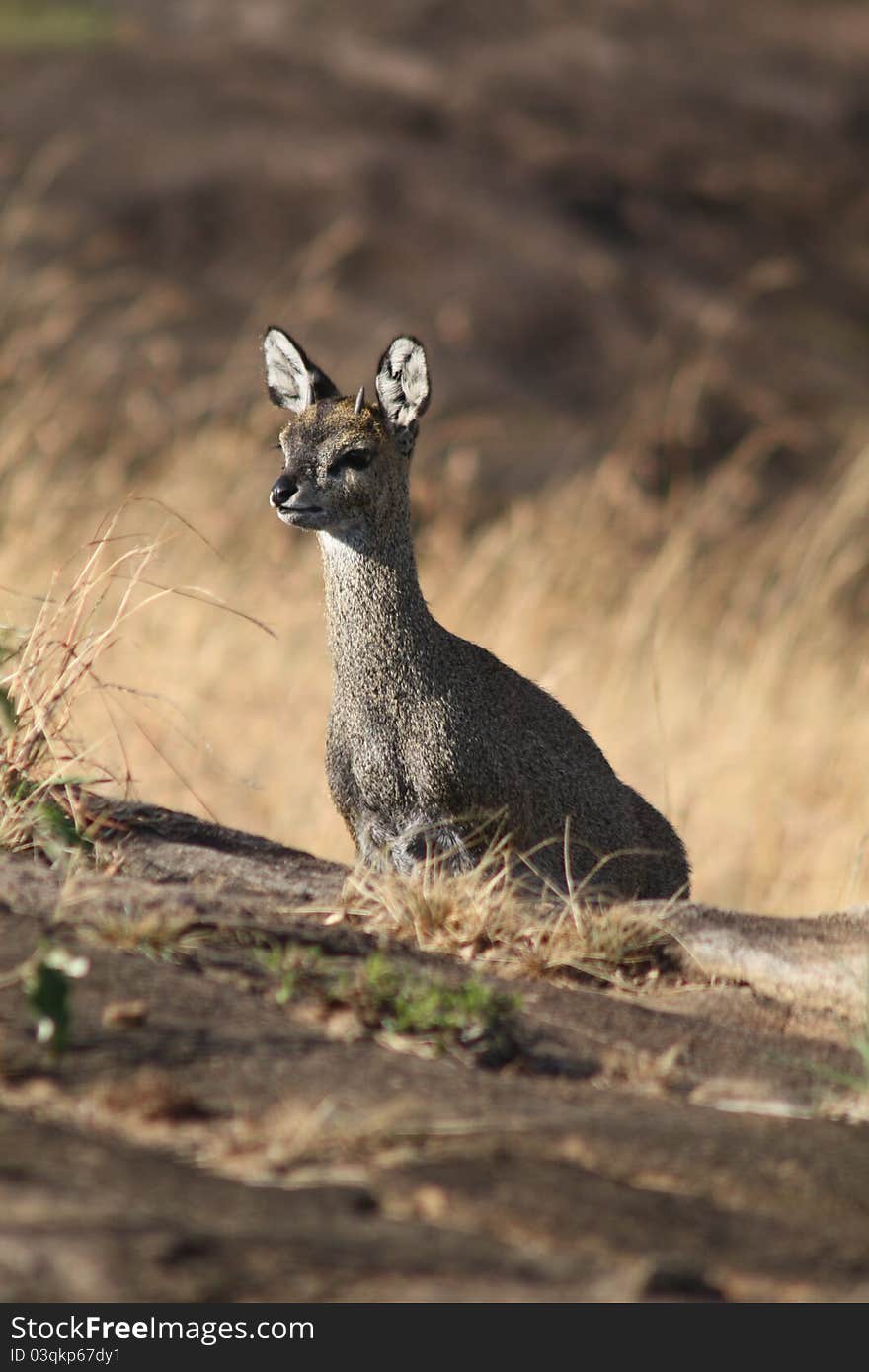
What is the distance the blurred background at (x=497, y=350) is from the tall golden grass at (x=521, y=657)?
0.08 ft

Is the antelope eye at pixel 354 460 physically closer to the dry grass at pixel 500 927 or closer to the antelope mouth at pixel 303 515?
the antelope mouth at pixel 303 515

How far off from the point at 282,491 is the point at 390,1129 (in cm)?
254

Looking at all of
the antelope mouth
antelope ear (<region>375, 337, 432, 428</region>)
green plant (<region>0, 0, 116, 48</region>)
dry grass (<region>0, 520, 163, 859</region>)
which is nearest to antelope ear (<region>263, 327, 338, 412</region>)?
antelope ear (<region>375, 337, 432, 428</region>)

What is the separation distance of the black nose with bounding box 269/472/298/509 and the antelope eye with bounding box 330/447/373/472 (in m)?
0.16

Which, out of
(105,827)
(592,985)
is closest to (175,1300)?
(592,985)

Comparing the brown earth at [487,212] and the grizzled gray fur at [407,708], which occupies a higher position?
the brown earth at [487,212]

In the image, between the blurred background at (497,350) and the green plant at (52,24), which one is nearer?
the blurred background at (497,350)

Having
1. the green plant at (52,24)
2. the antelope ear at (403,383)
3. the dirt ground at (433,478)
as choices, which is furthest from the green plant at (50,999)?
the green plant at (52,24)

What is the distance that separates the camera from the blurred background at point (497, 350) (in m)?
8.71

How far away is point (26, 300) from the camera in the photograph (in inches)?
465

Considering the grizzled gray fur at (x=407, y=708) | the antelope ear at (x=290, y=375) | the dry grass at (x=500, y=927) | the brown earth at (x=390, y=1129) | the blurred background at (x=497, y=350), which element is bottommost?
the brown earth at (x=390, y=1129)

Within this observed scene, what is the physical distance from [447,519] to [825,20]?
1295 cm

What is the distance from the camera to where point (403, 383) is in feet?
18.2

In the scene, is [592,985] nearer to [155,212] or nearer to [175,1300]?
[175,1300]
